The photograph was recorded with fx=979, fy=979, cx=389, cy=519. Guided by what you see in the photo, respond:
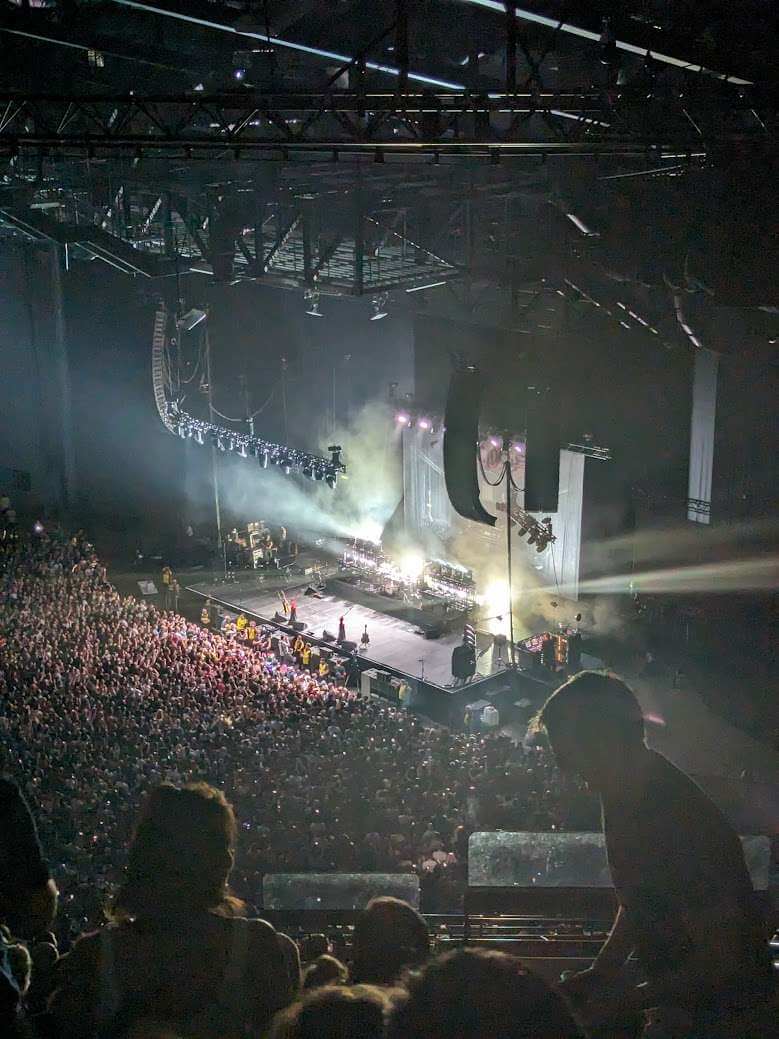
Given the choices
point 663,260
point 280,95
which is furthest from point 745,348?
point 280,95

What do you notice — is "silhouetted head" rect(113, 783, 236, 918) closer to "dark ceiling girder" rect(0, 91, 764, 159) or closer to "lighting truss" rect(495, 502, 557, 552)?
"dark ceiling girder" rect(0, 91, 764, 159)

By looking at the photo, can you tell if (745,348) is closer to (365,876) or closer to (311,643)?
(365,876)

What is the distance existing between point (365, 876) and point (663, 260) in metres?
5.57

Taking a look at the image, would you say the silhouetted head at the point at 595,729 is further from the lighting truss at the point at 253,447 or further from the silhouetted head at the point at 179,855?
the lighting truss at the point at 253,447

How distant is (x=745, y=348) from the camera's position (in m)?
9.17

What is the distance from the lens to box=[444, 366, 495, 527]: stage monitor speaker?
1141 cm

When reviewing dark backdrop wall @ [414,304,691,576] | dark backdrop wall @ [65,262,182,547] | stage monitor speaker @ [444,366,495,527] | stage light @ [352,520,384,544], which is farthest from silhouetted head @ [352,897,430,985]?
stage light @ [352,520,384,544]

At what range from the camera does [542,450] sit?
12.3 metres

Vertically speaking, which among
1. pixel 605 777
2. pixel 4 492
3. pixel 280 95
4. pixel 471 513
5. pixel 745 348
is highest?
pixel 280 95

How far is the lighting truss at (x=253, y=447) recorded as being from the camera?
17094mm

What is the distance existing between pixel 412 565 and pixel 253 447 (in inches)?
147

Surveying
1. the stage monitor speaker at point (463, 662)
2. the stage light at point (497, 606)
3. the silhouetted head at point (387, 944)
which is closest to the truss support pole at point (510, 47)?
the silhouetted head at point (387, 944)

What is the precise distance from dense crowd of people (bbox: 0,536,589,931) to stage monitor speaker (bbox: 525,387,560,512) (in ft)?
11.3

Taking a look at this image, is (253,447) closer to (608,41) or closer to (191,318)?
(191,318)
